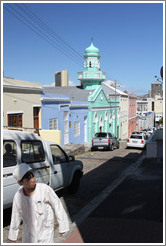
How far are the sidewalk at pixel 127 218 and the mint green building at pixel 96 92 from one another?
23038mm

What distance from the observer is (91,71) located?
36875 millimetres

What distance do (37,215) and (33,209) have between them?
10cm

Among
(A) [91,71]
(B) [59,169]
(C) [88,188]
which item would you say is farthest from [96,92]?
(B) [59,169]

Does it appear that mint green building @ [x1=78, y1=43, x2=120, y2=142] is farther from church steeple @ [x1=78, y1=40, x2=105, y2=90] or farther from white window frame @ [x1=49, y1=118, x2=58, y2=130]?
white window frame @ [x1=49, y1=118, x2=58, y2=130]

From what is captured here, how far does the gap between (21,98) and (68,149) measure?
5020 millimetres

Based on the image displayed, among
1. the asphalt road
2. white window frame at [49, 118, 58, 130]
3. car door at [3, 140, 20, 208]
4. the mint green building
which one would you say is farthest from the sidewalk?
the mint green building

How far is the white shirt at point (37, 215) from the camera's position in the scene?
3.84 metres

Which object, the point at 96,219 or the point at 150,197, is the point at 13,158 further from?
the point at 150,197

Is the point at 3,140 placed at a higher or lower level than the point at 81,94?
lower

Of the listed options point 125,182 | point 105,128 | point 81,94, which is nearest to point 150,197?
point 125,182

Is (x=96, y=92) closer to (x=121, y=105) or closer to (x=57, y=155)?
(x=121, y=105)

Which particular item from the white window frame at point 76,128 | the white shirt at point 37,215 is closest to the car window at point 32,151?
the white shirt at point 37,215

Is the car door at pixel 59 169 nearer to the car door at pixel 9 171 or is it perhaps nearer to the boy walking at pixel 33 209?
the car door at pixel 9 171

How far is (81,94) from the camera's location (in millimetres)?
33625
